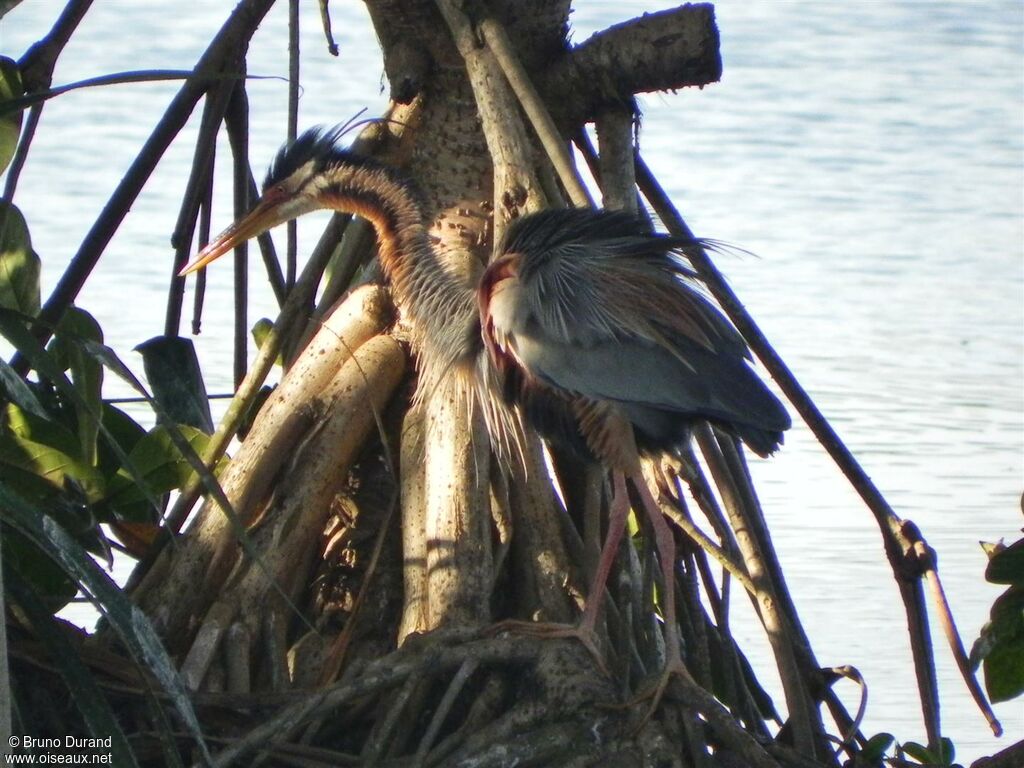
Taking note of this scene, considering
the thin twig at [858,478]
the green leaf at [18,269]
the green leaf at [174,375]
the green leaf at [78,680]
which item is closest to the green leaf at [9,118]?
the green leaf at [18,269]

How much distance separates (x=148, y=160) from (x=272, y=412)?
0.76 metres

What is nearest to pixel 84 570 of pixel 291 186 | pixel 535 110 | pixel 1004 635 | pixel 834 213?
pixel 535 110

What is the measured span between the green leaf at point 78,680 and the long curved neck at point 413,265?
1370 mm

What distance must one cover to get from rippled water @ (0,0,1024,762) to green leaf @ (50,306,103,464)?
1.41m

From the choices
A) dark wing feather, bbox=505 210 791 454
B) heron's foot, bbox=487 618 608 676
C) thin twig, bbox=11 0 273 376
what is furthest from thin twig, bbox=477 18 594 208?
heron's foot, bbox=487 618 608 676

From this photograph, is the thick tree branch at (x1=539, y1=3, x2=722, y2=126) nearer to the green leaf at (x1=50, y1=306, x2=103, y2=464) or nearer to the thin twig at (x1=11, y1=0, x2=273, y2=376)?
the thin twig at (x1=11, y1=0, x2=273, y2=376)

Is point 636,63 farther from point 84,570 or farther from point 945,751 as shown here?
point 84,570

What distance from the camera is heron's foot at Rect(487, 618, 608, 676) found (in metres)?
3.02

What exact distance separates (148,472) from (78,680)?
1.31 m

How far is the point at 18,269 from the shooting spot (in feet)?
10.9

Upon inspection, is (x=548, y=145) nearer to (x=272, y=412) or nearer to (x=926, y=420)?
(x=272, y=412)

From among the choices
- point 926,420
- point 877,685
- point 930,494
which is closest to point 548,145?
point 877,685

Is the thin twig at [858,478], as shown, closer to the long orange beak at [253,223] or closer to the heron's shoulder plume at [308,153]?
the heron's shoulder plume at [308,153]

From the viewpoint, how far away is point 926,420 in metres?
5.94
